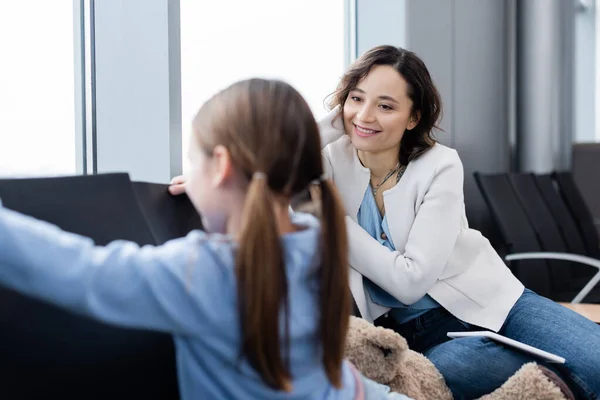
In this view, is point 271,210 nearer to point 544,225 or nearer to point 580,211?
point 544,225

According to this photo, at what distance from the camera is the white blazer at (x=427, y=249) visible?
5.41ft

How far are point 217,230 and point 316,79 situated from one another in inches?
80.0

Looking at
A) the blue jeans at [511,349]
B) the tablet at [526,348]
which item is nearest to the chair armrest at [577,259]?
the blue jeans at [511,349]

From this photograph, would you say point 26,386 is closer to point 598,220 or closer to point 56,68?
point 56,68

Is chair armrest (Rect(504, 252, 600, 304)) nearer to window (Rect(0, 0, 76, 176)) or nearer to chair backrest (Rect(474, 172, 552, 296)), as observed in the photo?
chair backrest (Rect(474, 172, 552, 296))

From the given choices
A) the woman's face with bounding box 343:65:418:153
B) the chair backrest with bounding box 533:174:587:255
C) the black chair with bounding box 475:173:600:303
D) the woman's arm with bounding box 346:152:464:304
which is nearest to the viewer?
the woman's arm with bounding box 346:152:464:304

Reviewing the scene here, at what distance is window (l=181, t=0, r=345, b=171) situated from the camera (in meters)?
2.21

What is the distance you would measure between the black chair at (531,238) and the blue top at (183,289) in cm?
227

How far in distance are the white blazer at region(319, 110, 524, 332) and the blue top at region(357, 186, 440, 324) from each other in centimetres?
2

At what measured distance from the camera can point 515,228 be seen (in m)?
3.26

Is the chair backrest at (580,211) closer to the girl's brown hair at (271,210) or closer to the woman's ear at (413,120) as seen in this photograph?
the woman's ear at (413,120)

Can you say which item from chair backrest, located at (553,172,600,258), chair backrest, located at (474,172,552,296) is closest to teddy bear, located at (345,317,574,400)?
chair backrest, located at (474,172,552,296)

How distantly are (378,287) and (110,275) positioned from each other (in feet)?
3.32

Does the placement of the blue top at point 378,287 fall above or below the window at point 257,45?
below
